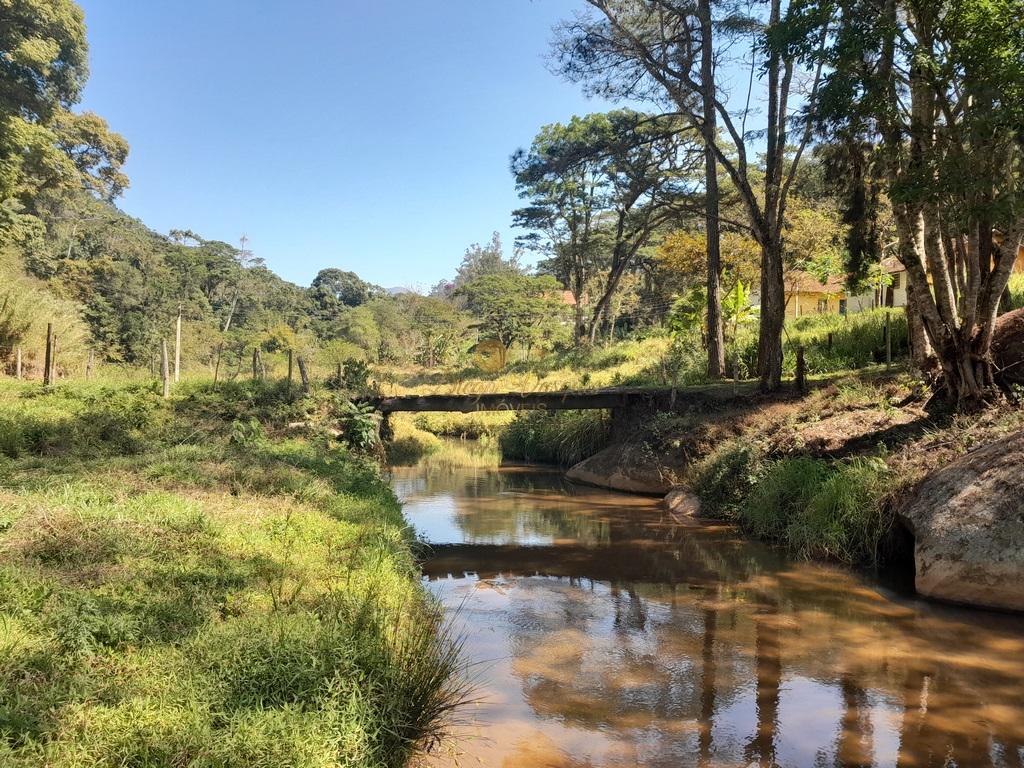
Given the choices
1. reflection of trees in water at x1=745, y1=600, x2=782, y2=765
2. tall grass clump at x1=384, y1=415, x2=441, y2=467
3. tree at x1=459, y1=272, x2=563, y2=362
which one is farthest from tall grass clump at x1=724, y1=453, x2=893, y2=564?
tree at x1=459, y1=272, x2=563, y2=362

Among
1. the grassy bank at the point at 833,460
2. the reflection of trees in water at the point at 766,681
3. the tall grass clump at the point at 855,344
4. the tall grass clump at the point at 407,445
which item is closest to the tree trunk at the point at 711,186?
the tall grass clump at the point at 855,344

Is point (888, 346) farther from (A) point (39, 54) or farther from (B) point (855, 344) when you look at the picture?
(A) point (39, 54)

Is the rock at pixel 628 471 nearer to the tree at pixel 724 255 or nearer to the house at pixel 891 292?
the tree at pixel 724 255

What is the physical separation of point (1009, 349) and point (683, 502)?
6.03 meters

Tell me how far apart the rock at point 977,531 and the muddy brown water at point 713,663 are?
0.30 m

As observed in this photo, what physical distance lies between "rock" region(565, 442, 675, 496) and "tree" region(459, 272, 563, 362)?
19.7m

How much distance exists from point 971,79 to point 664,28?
10.9m

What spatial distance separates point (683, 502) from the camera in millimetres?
13242

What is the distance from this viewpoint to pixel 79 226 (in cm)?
4222

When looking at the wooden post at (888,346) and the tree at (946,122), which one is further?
the wooden post at (888,346)

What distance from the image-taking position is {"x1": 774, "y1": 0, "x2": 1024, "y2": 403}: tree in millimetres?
8383

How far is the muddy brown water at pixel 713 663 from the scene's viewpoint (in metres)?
4.71

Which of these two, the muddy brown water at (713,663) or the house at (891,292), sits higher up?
the house at (891,292)

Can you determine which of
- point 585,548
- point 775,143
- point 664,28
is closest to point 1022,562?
point 585,548
